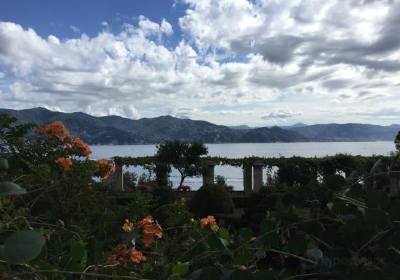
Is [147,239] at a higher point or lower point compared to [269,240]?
lower

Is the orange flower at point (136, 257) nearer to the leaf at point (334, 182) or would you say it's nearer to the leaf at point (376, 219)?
the leaf at point (334, 182)

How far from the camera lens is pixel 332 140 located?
199875mm

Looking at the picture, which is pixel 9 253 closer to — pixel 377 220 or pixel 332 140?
pixel 377 220

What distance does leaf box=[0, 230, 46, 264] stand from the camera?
454 millimetres

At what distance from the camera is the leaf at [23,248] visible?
0.45 m

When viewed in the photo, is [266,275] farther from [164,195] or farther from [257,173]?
[257,173]

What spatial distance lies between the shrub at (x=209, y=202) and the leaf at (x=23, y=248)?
12.2 m

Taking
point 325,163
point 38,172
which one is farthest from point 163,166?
point 38,172

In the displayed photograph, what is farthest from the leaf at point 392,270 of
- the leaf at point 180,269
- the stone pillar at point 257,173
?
the stone pillar at point 257,173

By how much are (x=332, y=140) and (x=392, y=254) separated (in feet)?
690

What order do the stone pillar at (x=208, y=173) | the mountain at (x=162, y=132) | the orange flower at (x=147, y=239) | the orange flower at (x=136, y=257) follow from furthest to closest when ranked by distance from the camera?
the mountain at (x=162, y=132) < the stone pillar at (x=208, y=173) < the orange flower at (x=147, y=239) < the orange flower at (x=136, y=257)

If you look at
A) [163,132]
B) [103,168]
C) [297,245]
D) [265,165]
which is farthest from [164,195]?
[163,132]

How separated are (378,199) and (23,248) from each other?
1.77ft

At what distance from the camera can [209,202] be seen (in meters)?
12.6
